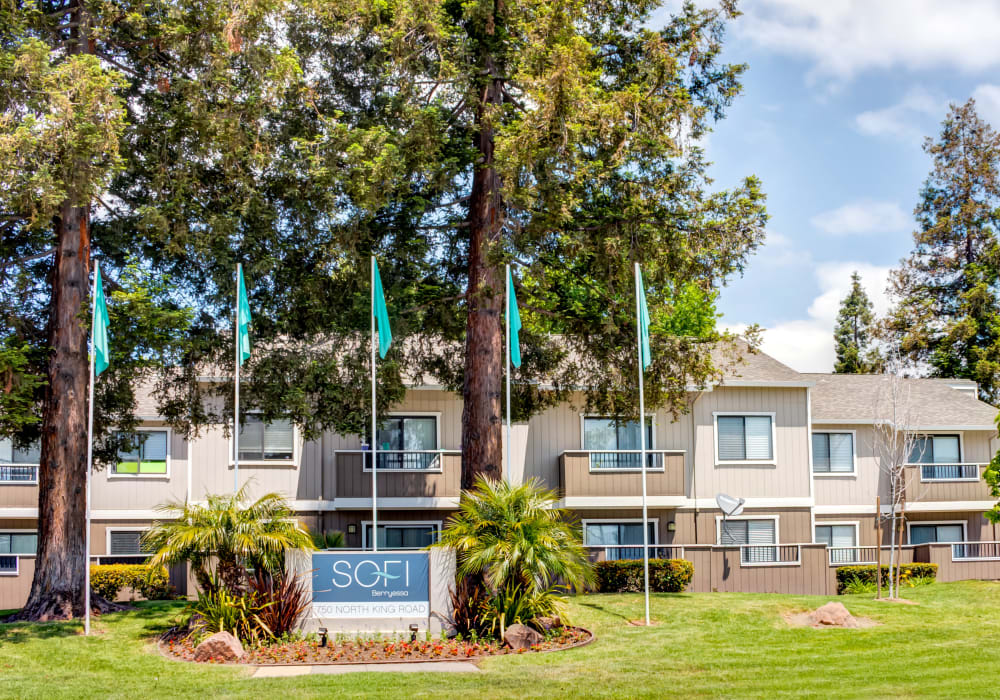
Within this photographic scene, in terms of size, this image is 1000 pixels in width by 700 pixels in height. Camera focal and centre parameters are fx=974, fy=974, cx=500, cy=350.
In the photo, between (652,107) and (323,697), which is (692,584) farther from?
(323,697)

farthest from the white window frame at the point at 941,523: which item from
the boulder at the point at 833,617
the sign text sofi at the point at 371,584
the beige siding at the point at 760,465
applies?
the sign text sofi at the point at 371,584

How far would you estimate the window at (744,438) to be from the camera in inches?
1096

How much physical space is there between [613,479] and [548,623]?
10243 mm

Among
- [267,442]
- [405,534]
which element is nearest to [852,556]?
[405,534]

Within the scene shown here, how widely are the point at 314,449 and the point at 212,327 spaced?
657 cm

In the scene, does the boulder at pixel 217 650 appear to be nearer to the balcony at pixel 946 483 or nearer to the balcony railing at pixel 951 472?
the balcony at pixel 946 483

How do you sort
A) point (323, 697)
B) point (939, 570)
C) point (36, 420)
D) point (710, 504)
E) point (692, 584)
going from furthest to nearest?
point (710, 504)
point (939, 570)
point (692, 584)
point (36, 420)
point (323, 697)

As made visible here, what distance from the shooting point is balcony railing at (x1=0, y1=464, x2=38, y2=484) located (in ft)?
84.8

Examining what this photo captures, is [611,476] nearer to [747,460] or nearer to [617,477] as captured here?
[617,477]

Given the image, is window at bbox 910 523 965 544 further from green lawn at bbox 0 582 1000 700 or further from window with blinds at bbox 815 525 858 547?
green lawn at bbox 0 582 1000 700

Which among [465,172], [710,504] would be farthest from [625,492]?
[465,172]

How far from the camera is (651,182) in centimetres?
1972

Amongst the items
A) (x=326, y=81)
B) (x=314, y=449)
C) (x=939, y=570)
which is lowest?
(x=939, y=570)

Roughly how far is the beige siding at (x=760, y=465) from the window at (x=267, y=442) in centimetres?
1133
